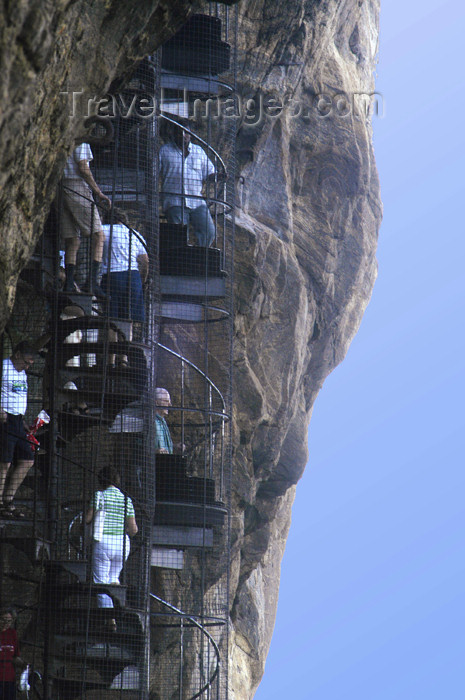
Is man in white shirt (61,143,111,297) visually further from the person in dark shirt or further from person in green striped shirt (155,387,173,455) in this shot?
the person in dark shirt

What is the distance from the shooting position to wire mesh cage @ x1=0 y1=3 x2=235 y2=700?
38.9ft

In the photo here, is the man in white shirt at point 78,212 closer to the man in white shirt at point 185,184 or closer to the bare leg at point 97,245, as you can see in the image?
the bare leg at point 97,245

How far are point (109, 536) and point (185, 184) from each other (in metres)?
5.03

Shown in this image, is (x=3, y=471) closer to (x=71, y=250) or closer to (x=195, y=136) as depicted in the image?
(x=71, y=250)

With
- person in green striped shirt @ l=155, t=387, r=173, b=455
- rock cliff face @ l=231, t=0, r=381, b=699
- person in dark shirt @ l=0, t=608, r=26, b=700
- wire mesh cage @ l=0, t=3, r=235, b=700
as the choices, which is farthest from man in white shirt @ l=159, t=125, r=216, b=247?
person in dark shirt @ l=0, t=608, r=26, b=700

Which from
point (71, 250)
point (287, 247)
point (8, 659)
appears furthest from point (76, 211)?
point (287, 247)

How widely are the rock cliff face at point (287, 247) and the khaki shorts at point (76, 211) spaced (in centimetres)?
625


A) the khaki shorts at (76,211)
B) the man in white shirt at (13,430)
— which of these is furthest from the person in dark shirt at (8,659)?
the khaki shorts at (76,211)

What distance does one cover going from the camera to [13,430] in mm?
10617

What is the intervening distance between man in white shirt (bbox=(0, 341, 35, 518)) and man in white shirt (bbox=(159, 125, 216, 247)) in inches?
170

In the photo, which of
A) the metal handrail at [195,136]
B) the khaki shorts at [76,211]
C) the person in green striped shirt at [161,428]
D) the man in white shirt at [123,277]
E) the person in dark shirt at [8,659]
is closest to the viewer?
the person in dark shirt at [8,659]

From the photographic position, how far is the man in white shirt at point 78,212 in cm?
1212

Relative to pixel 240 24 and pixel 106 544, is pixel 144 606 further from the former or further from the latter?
pixel 240 24

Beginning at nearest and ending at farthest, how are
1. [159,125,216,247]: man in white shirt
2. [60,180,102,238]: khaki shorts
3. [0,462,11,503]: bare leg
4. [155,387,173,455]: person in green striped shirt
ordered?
[0,462,11,503]: bare leg
[60,180,102,238]: khaki shorts
[155,387,173,455]: person in green striped shirt
[159,125,216,247]: man in white shirt
